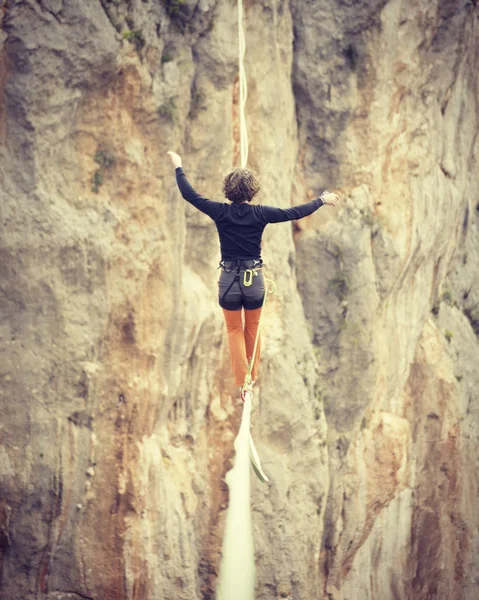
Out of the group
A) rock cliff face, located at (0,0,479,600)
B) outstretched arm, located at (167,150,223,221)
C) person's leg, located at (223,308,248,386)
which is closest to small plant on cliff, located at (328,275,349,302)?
rock cliff face, located at (0,0,479,600)

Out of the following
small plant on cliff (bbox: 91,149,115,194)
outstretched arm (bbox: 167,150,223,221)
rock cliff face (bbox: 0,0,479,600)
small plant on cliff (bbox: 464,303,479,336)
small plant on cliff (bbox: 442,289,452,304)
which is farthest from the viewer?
small plant on cliff (bbox: 464,303,479,336)

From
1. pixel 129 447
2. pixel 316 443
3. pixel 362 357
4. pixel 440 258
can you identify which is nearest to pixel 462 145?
pixel 440 258

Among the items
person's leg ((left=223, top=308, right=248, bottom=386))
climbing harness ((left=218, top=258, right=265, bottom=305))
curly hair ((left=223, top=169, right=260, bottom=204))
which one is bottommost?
person's leg ((left=223, top=308, right=248, bottom=386))

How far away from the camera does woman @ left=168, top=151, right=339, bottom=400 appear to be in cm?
946

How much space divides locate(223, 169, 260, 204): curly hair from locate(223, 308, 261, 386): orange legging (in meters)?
1.33

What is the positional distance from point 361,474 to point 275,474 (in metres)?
2.04

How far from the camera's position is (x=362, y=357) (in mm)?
15664

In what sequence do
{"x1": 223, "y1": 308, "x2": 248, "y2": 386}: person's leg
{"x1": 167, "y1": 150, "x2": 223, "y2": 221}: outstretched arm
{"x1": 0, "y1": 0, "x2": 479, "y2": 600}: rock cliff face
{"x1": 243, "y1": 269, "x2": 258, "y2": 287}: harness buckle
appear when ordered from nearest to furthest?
1. {"x1": 167, "y1": 150, "x2": 223, "y2": 221}: outstretched arm
2. {"x1": 243, "y1": 269, "x2": 258, "y2": 287}: harness buckle
3. {"x1": 223, "y1": 308, "x2": 248, "y2": 386}: person's leg
4. {"x1": 0, "y1": 0, "x2": 479, "y2": 600}: rock cliff face

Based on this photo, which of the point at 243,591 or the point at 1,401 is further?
the point at 243,591

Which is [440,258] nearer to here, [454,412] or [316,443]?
[454,412]

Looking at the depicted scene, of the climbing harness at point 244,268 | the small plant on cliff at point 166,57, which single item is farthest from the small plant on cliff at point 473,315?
the climbing harness at point 244,268

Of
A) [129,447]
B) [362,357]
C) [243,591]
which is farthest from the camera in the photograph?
[362,357]

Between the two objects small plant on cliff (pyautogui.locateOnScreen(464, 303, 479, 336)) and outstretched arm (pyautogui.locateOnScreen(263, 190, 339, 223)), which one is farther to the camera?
small plant on cliff (pyautogui.locateOnScreen(464, 303, 479, 336))

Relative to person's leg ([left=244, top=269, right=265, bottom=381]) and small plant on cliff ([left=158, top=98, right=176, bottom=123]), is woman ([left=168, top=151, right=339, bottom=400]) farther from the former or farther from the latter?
small plant on cliff ([left=158, top=98, right=176, bottom=123])
